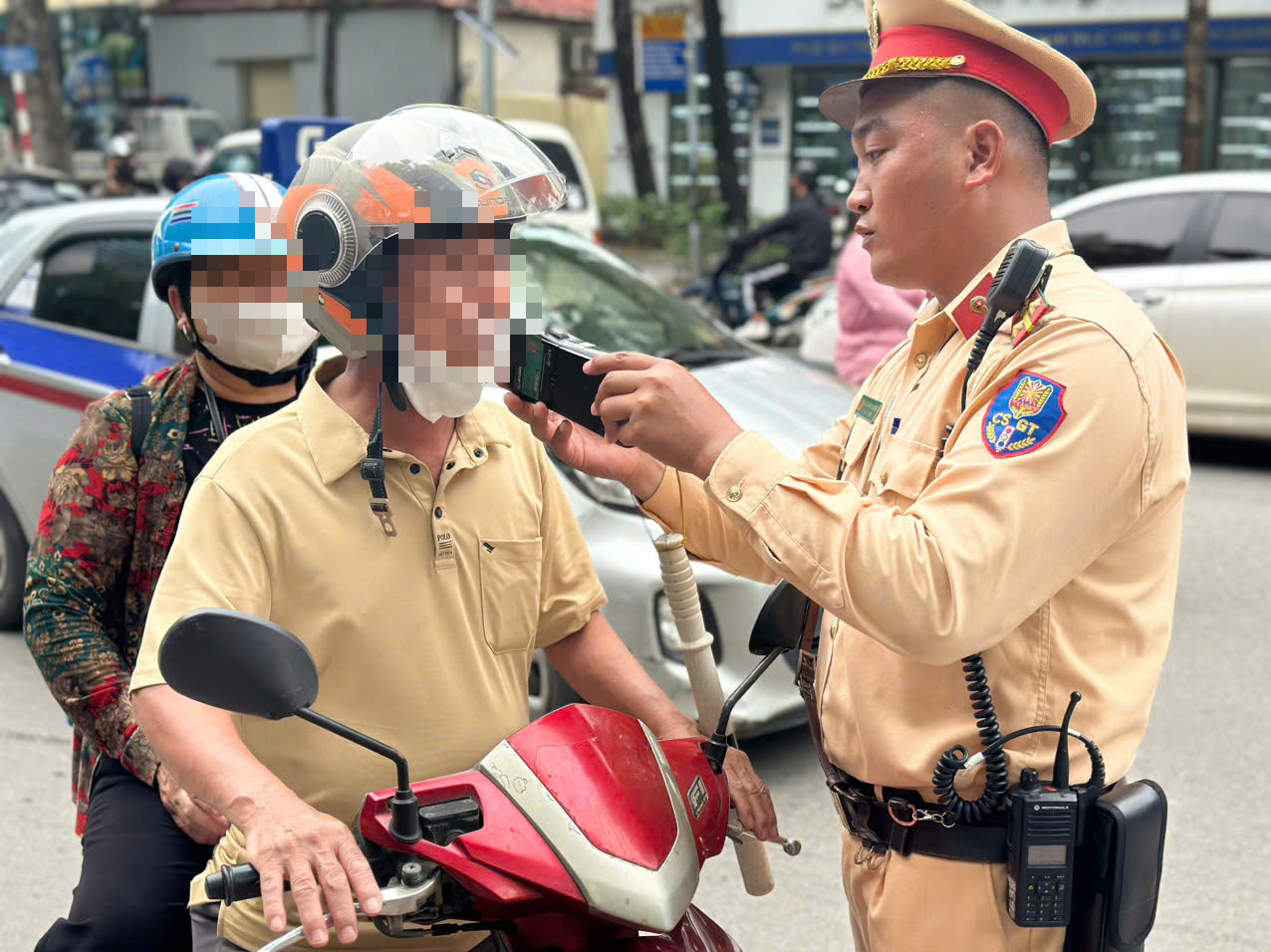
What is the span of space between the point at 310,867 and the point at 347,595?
0.43 m

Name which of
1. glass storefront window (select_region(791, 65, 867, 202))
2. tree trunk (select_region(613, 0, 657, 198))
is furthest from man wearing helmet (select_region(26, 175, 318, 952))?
glass storefront window (select_region(791, 65, 867, 202))

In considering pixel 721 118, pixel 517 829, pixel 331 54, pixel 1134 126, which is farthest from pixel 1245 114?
pixel 517 829

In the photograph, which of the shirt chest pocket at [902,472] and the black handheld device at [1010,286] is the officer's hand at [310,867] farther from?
the black handheld device at [1010,286]

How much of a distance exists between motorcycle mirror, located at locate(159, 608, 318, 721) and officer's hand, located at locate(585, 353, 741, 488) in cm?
49

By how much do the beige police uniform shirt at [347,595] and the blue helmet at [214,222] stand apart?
82 centimetres

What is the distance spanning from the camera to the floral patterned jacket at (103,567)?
99.0 inches

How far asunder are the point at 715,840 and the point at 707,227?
A: 1926 centimetres

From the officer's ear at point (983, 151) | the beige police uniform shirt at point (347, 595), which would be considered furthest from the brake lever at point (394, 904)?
the officer's ear at point (983, 151)

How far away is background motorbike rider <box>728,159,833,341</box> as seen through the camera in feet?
46.0

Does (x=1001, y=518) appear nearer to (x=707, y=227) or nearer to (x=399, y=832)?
(x=399, y=832)

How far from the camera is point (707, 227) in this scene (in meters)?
20.6

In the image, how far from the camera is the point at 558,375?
1842 millimetres

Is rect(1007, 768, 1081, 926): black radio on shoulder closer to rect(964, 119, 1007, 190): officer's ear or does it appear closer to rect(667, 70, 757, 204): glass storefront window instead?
rect(964, 119, 1007, 190): officer's ear

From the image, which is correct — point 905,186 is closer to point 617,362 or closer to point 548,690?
point 617,362
